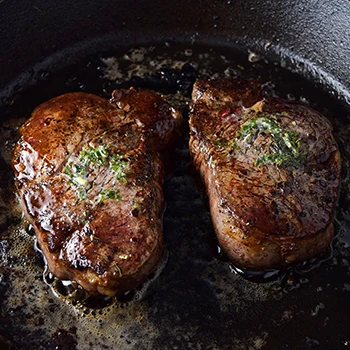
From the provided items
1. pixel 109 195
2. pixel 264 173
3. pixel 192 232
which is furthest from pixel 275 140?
pixel 109 195

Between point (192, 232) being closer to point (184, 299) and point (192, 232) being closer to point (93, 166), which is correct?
point (184, 299)

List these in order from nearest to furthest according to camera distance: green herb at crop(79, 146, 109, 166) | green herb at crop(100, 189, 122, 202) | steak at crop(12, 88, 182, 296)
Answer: steak at crop(12, 88, 182, 296), green herb at crop(100, 189, 122, 202), green herb at crop(79, 146, 109, 166)

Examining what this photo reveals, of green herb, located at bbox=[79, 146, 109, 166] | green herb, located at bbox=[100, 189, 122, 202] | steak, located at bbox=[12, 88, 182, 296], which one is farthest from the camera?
green herb, located at bbox=[79, 146, 109, 166]

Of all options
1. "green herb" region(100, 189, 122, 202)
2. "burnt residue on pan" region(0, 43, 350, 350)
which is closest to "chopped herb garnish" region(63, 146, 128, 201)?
"green herb" region(100, 189, 122, 202)

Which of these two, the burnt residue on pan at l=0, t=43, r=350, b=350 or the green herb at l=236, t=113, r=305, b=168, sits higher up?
the green herb at l=236, t=113, r=305, b=168

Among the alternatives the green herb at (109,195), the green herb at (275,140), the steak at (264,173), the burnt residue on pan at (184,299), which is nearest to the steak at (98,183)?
the green herb at (109,195)

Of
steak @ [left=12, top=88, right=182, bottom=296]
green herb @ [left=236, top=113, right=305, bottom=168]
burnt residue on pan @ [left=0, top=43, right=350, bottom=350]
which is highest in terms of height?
green herb @ [left=236, top=113, right=305, bottom=168]

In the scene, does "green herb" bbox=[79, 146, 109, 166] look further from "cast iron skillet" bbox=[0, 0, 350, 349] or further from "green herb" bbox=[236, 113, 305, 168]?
"green herb" bbox=[236, 113, 305, 168]

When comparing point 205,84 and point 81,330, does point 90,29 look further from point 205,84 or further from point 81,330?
point 81,330
